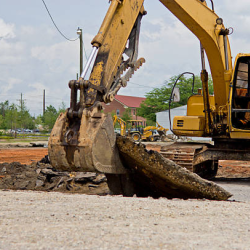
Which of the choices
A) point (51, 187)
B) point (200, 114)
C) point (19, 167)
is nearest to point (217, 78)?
point (200, 114)

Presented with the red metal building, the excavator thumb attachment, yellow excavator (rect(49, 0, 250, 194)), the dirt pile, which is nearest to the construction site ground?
the excavator thumb attachment

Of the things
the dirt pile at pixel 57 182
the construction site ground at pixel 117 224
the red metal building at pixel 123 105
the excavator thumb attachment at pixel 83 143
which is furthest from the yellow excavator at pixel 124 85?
the red metal building at pixel 123 105

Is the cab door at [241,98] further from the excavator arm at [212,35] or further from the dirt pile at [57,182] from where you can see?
the dirt pile at [57,182]

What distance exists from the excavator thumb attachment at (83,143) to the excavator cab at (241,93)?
15.1 feet

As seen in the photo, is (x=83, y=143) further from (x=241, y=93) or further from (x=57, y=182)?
(x=241, y=93)

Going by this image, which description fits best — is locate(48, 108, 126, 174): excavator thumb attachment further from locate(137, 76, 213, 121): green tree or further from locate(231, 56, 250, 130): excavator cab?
locate(137, 76, 213, 121): green tree

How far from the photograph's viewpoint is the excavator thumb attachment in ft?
19.6

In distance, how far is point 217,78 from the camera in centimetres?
1031

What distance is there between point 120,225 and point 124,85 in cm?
362

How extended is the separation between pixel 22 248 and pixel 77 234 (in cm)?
54

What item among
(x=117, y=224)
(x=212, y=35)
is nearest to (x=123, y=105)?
(x=212, y=35)

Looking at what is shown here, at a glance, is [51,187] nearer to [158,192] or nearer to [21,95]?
[158,192]

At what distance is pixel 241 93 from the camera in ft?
33.0

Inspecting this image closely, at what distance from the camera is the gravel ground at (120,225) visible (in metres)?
3.29
